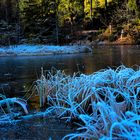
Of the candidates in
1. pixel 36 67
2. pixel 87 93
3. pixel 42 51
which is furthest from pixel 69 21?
pixel 87 93

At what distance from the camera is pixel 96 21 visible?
51.5 m

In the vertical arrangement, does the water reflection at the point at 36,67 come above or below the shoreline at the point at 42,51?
above

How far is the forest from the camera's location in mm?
43562

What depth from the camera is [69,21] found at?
5169cm

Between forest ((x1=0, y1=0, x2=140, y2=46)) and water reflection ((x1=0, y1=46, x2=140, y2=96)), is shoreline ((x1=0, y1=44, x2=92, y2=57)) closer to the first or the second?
water reflection ((x1=0, y1=46, x2=140, y2=96))

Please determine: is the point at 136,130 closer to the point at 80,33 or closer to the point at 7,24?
the point at 80,33

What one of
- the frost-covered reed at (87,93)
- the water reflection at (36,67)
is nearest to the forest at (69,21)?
the water reflection at (36,67)

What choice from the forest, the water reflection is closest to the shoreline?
the water reflection

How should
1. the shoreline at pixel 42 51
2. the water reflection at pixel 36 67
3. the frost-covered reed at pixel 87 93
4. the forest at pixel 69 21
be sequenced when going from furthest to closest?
the forest at pixel 69 21, the shoreline at pixel 42 51, the water reflection at pixel 36 67, the frost-covered reed at pixel 87 93

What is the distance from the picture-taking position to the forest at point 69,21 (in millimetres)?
43562

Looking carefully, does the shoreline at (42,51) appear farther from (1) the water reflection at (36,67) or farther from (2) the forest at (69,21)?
(2) the forest at (69,21)

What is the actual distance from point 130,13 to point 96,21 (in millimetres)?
4988

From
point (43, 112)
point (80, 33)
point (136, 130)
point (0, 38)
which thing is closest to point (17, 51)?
point (0, 38)

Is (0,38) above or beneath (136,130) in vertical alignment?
beneath
